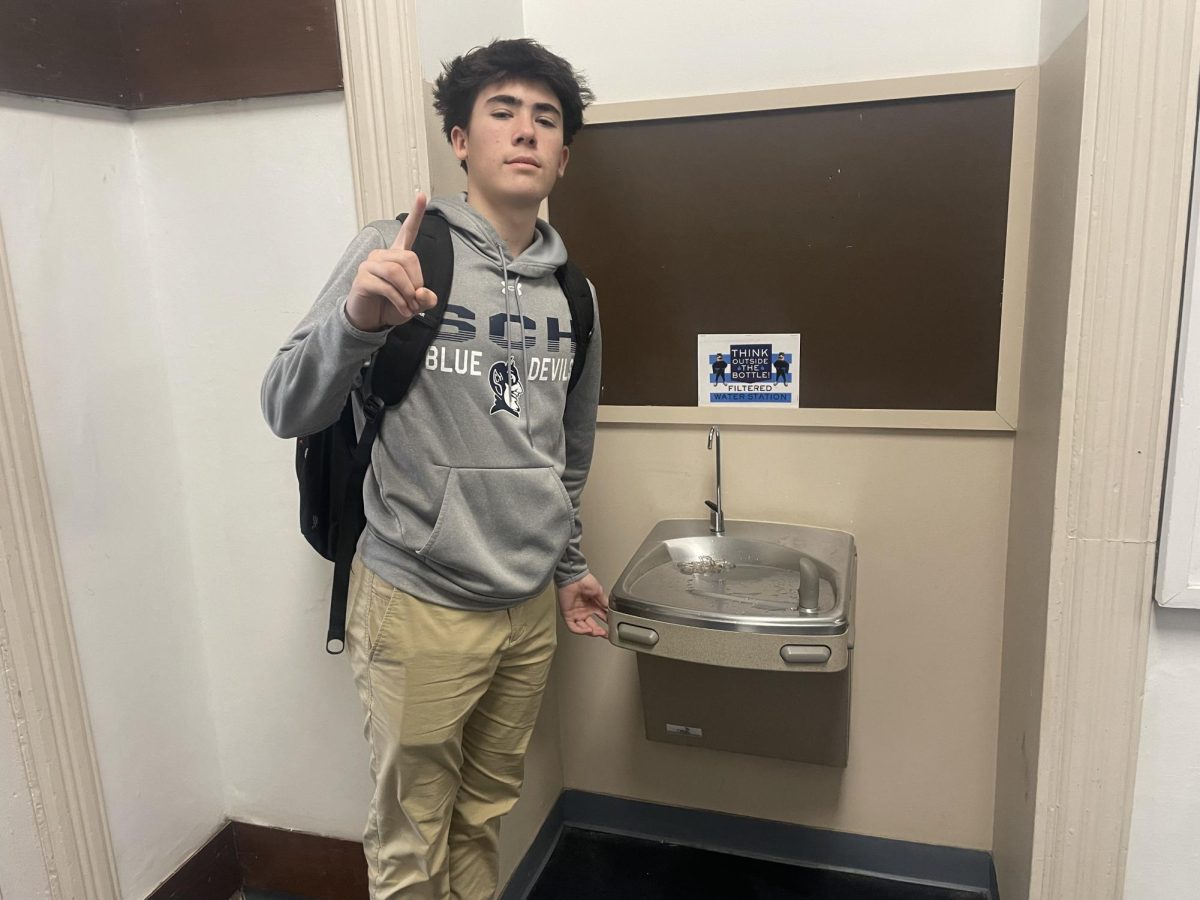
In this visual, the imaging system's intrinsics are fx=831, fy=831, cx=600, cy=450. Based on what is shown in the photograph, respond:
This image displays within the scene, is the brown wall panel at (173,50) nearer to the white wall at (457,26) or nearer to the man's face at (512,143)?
the white wall at (457,26)

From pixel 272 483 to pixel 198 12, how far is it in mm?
784

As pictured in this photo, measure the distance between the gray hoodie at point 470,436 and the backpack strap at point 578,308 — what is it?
56 mm

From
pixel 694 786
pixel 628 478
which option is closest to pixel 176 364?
pixel 628 478

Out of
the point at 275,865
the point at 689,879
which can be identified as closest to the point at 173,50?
the point at 275,865

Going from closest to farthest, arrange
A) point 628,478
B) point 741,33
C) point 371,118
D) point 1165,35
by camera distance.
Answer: point 1165,35
point 371,118
point 741,33
point 628,478

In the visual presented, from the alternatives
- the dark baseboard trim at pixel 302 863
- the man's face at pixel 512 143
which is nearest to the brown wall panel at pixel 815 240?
the man's face at pixel 512 143

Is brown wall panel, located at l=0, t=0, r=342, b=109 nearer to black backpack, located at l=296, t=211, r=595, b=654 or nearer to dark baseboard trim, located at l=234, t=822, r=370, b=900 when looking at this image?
black backpack, located at l=296, t=211, r=595, b=654

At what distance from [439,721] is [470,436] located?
40 cm

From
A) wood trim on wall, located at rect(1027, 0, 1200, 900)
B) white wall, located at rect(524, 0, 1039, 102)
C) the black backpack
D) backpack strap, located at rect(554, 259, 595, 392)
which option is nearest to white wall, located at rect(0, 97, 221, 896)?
the black backpack

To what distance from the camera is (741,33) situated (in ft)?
5.02

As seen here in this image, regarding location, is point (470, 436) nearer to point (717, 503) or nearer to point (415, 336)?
point (415, 336)

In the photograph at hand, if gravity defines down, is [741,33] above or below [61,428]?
above

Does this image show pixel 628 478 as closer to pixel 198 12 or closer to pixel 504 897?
pixel 504 897

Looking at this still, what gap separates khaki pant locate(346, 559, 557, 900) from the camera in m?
1.13
